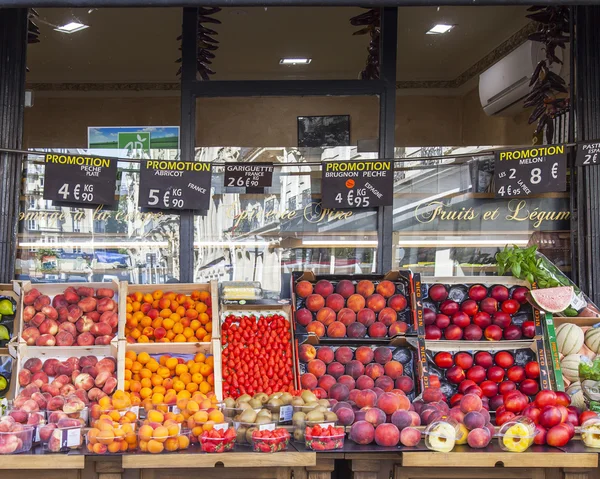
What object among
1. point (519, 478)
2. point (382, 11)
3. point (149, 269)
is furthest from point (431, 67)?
point (519, 478)

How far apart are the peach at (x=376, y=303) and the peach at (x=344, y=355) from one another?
38 cm

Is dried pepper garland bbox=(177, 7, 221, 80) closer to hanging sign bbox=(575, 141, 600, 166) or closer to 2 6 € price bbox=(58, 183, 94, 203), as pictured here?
2 6 € price bbox=(58, 183, 94, 203)

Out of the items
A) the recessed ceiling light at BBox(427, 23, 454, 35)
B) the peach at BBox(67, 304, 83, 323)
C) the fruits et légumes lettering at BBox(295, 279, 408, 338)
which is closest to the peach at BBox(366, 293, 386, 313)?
the fruits et légumes lettering at BBox(295, 279, 408, 338)

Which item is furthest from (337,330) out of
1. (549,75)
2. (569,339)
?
(549,75)

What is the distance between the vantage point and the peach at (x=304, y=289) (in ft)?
17.7

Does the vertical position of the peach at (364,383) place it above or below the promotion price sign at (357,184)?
below

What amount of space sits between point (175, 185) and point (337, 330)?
1715 millimetres

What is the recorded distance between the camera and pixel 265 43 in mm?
8047

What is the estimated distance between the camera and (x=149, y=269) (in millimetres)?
6398

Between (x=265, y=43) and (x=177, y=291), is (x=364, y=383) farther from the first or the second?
(x=265, y=43)

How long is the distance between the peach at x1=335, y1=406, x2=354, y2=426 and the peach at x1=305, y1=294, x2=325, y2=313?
134cm

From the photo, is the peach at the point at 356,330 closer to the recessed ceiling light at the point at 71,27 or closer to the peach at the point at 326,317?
the peach at the point at 326,317

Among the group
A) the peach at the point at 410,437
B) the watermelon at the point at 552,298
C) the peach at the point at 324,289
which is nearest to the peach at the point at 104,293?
the peach at the point at 324,289

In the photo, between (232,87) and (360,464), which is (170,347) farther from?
(232,87)
